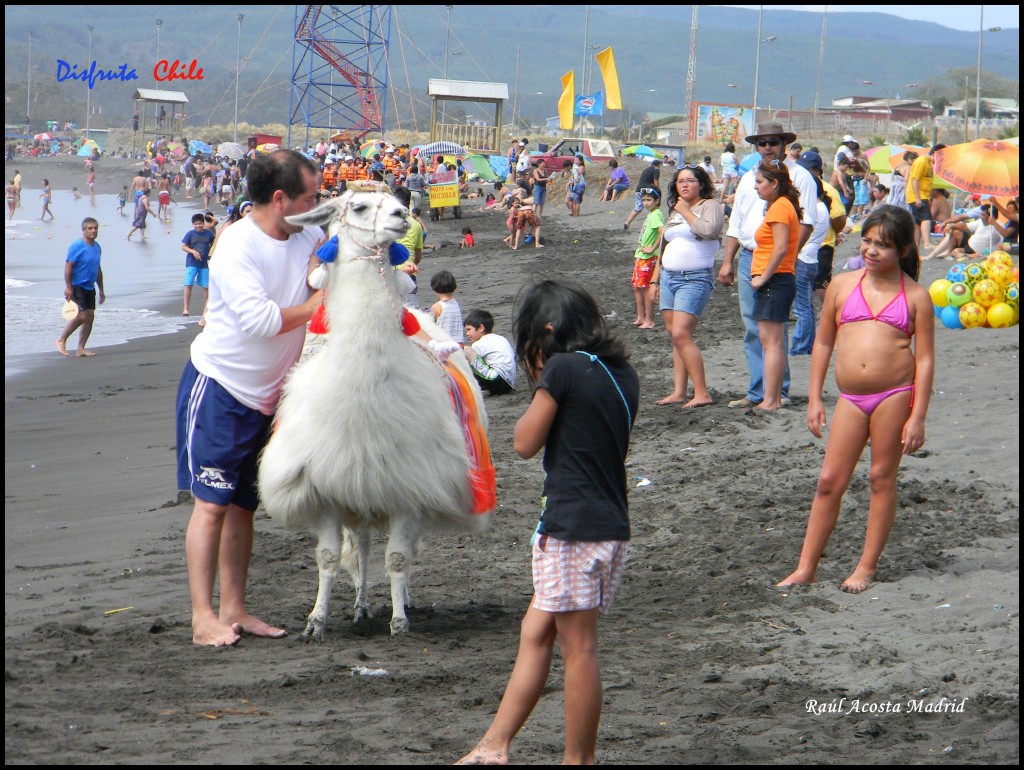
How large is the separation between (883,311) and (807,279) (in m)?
5.30

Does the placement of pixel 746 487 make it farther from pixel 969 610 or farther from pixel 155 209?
pixel 155 209

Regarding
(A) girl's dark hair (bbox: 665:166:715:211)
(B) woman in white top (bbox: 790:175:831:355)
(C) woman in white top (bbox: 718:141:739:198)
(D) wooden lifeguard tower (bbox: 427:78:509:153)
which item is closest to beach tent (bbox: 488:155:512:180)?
(D) wooden lifeguard tower (bbox: 427:78:509:153)

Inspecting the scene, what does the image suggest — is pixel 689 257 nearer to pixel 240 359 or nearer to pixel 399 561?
pixel 399 561

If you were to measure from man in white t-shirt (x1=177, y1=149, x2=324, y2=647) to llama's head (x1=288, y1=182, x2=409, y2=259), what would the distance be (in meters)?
0.17

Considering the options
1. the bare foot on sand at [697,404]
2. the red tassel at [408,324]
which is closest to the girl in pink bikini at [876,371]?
the red tassel at [408,324]

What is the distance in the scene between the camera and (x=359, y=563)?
547cm

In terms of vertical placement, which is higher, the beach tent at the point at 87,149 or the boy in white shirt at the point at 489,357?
the beach tent at the point at 87,149

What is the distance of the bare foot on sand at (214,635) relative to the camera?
4930mm

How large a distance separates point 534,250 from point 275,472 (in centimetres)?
2075

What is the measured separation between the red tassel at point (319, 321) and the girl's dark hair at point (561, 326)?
5.12 ft

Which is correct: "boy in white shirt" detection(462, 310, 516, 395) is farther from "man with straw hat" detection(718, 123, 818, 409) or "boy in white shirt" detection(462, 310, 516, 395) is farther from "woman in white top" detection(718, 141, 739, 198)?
"woman in white top" detection(718, 141, 739, 198)

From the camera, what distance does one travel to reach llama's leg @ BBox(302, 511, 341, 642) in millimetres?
5094

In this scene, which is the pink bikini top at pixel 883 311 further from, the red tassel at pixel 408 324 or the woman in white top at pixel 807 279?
the woman in white top at pixel 807 279

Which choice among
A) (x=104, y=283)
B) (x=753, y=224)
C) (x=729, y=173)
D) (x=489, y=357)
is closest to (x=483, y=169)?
(x=729, y=173)
